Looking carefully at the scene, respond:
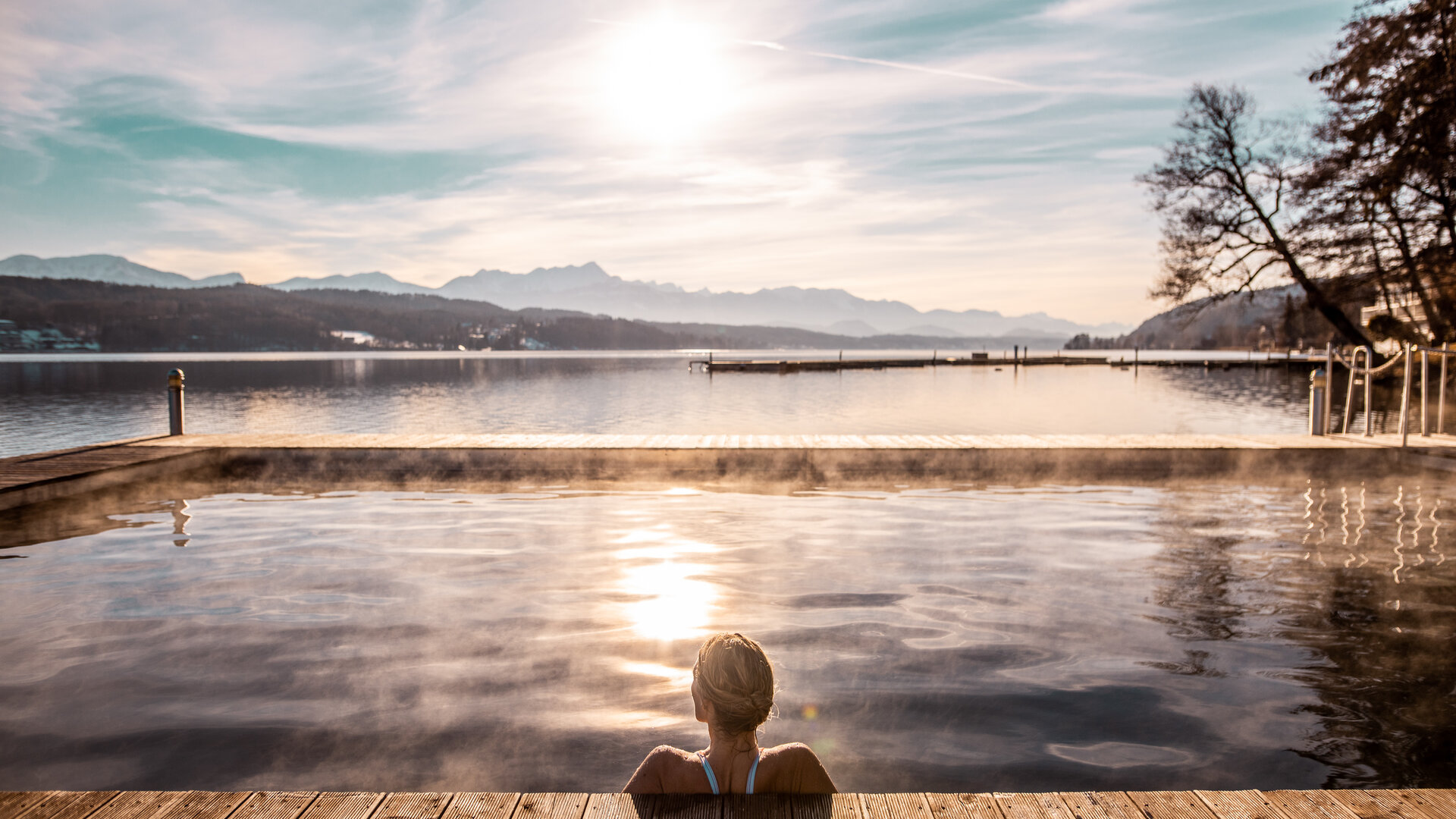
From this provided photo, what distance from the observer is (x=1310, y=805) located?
296 centimetres

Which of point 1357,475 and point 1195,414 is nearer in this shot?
point 1357,475

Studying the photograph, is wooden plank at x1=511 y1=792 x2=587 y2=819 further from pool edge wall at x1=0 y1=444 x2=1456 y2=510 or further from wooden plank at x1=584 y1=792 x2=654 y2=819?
pool edge wall at x1=0 y1=444 x2=1456 y2=510

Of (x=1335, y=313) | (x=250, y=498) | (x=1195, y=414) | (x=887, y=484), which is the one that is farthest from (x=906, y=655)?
(x=1195, y=414)

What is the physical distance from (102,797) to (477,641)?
12.5ft

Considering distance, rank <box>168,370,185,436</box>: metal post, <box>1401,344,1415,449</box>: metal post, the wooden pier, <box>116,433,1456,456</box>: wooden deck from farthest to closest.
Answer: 1. the wooden pier
2. <box>168,370,185,436</box>: metal post
3. <box>116,433,1456,456</box>: wooden deck
4. <box>1401,344,1415,449</box>: metal post

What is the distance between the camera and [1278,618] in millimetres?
7164

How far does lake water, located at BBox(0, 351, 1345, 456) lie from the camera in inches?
1280

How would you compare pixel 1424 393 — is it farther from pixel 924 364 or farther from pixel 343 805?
pixel 924 364

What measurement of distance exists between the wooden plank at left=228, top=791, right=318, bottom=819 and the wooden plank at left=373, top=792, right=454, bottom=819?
28 centimetres

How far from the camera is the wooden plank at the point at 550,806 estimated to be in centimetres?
286

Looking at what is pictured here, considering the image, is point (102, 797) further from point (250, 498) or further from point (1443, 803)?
point (250, 498)

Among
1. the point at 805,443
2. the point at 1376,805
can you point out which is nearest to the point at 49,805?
the point at 1376,805

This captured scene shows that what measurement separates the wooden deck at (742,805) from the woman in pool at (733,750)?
5 centimetres

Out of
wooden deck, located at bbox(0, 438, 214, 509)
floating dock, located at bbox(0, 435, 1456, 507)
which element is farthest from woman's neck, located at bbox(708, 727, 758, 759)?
wooden deck, located at bbox(0, 438, 214, 509)
